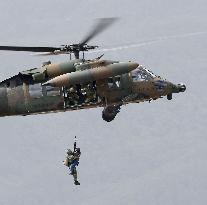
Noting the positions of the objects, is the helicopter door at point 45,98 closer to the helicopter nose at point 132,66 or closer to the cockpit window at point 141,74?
the cockpit window at point 141,74

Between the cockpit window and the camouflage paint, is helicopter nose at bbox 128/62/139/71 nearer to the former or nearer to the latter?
the camouflage paint

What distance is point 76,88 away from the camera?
56.4 meters

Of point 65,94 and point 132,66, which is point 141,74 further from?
point 65,94

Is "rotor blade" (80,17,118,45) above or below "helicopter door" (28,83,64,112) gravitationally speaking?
above

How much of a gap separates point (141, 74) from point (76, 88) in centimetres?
514

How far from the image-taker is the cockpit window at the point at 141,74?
58125 millimetres

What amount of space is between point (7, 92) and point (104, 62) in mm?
7329

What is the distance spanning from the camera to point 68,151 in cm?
5791

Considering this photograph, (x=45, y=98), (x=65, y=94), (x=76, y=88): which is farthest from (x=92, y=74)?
(x=45, y=98)


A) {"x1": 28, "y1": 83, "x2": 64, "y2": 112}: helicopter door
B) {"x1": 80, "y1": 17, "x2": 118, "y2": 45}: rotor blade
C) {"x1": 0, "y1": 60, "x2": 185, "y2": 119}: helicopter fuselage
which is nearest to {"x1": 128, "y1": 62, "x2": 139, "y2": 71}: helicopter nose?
{"x1": 80, "y1": 17, "x2": 118, "y2": 45}: rotor blade

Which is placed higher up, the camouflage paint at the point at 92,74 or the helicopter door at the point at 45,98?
the camouflage paint at the point at 92,74

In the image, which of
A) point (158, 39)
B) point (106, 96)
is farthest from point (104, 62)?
point (158, 39)

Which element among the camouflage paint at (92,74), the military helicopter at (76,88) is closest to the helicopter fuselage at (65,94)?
the military helicopter at (76,88)

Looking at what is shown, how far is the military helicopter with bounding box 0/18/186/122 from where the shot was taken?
5550 centimetres
